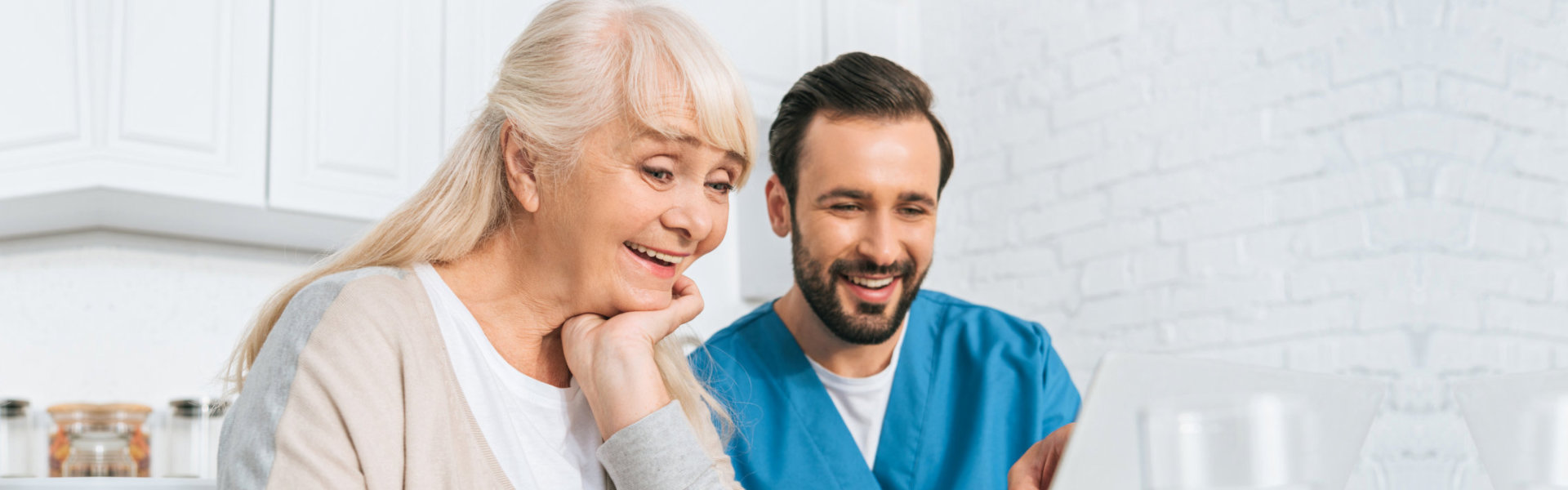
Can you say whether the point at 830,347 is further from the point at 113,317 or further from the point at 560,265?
the point at 113,317

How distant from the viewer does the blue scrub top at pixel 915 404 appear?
1.28 meters

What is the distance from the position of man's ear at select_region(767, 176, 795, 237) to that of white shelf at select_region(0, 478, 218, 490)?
95cm

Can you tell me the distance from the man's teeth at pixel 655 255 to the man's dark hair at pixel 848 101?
460 millimetres

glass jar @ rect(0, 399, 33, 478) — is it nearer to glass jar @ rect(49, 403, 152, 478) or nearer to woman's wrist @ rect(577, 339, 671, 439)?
glass jar @ rect(49, 403, 152, 478)

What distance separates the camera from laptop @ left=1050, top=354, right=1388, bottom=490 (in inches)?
15.2

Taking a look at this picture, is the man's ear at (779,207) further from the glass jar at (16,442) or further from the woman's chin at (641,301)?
the glass jar at (16,442)

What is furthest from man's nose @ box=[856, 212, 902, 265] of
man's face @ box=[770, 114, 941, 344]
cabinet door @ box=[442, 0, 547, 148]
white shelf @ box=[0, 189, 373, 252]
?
cabinet door @ box=[442, 0, 547, 148]

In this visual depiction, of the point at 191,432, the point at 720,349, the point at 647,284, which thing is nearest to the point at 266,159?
the point at 191,432

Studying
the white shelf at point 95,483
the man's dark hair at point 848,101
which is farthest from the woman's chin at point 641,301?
the white shelf at point 95,483

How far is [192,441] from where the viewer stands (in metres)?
2.04

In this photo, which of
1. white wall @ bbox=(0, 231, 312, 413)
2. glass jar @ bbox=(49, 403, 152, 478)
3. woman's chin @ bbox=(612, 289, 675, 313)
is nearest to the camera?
woman's chin @ bbox=(612, 289, 675, 313)

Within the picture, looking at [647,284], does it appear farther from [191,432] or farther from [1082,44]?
[1082,44]

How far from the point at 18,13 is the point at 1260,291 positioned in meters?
2.21

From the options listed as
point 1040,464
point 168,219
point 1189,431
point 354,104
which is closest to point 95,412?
point 168,219
